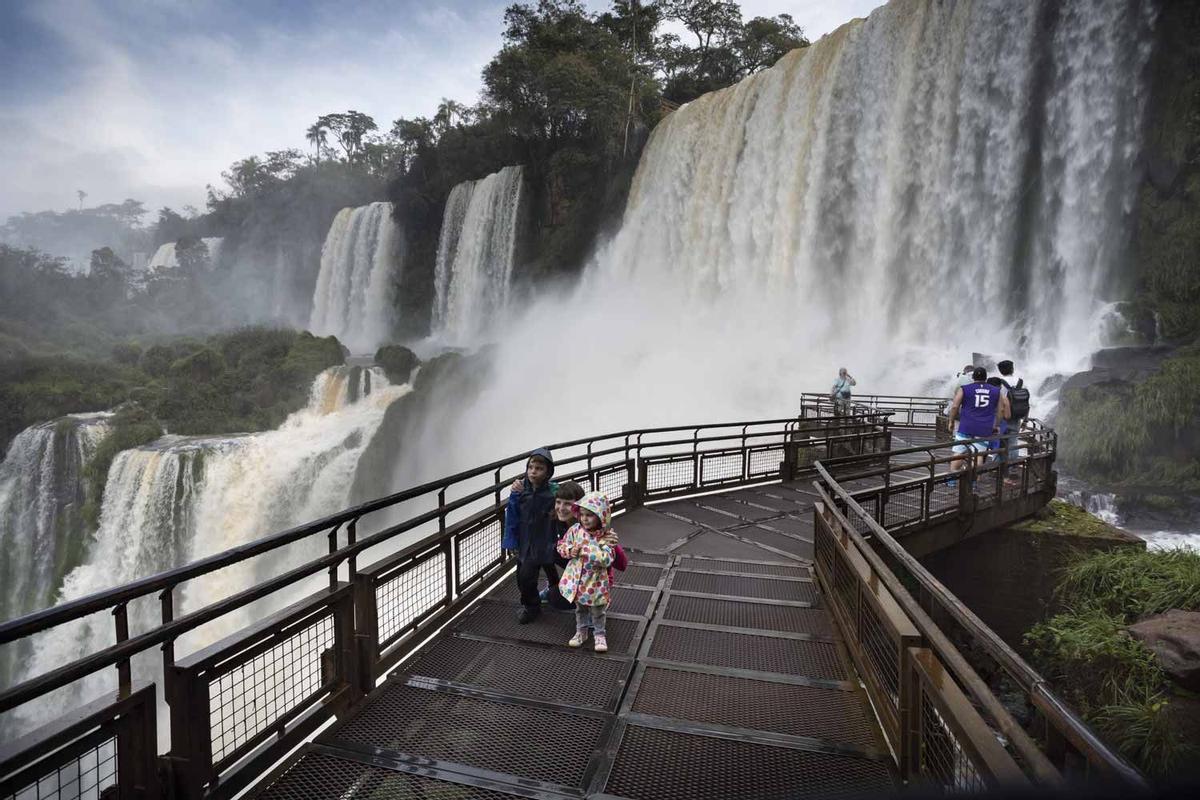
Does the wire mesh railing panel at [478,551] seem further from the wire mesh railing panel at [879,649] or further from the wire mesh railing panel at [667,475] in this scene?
the wire mesh railing panel at [667,475]

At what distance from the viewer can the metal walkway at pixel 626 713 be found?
10.4 feet

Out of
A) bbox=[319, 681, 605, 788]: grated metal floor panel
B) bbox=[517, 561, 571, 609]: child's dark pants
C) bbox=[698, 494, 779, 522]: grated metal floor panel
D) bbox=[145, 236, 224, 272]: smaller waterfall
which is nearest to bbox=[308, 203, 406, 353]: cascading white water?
bbox=[145, 236, 224, 272]: smaller waterfall

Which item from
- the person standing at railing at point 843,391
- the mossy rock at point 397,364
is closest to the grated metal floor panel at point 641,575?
the person standing at railing at point 843,391

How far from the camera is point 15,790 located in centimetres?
207

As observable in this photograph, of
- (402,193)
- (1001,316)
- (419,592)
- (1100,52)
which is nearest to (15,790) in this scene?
(419,592)

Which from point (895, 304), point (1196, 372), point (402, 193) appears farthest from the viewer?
point (402, 193)

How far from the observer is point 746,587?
614cm

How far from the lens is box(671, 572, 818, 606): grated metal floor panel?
5879mm

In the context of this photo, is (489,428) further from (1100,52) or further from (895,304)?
(1100,52)

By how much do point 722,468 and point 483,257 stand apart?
3135cm

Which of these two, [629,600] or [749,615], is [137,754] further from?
[749,615]

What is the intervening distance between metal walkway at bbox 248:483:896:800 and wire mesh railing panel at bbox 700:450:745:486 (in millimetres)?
4963

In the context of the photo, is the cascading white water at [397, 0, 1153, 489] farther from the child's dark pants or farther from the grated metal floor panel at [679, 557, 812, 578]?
the child's dark pants

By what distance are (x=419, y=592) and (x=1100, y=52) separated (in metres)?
23.7
